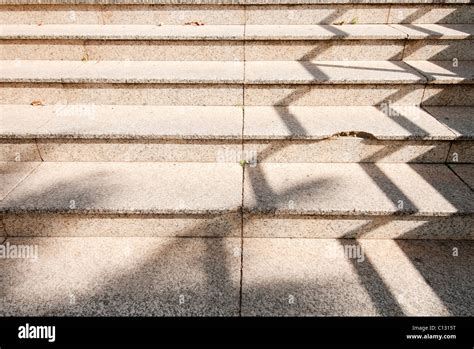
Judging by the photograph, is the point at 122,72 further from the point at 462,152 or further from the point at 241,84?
the point at 462,152

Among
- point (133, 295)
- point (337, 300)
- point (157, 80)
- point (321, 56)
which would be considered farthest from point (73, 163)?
point (321, 56)

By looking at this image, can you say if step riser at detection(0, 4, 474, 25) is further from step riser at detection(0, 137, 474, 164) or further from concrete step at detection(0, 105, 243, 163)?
step riser at detection(0, 137, 474, 164)

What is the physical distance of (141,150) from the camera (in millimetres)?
2914

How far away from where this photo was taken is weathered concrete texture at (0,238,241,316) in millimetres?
2148

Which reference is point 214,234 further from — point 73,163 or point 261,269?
point 73,163

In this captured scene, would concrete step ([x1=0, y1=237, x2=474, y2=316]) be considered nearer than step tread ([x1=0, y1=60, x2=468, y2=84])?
Yes

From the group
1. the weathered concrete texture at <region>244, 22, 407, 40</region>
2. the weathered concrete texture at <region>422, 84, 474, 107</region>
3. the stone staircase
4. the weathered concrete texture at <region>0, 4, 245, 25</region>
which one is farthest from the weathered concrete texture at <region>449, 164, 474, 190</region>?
the weathered concrete texture at <region>0, 4, 245, 25</region>

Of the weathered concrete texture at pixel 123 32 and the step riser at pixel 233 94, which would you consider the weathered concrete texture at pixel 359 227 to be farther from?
the weathered concrete texture at pixel 123 32

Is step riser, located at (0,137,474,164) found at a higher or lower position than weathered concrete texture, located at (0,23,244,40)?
lower

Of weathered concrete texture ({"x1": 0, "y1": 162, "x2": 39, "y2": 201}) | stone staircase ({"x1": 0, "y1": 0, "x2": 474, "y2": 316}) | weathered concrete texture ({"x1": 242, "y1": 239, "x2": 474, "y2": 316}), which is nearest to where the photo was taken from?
weathered concrete texture ({"x1": 242, "y1": 239, "x2": 474, "y2": 316})

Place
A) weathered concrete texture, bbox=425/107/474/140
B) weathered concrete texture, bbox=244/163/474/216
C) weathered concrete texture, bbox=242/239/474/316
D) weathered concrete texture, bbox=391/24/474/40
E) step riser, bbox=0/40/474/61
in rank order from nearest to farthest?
weathered concrete texture, bbox=242/239/474/316, weathered concrete texture, bbox=244/163/474/216, weathered concrete texture, bbox=425/107/474/140, weathered concrete texture, bbox=391/24/474/40, step riser, bbox=0/40/474/61

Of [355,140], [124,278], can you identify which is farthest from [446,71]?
[124,278]

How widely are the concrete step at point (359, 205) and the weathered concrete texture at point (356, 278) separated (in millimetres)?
101

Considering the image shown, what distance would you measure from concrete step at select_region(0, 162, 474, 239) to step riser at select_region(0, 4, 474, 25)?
1950 millimetres
